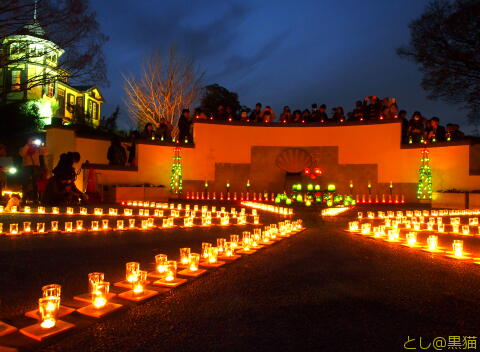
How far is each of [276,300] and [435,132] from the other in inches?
540

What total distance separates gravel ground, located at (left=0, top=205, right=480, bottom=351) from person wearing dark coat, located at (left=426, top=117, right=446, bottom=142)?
1040cm

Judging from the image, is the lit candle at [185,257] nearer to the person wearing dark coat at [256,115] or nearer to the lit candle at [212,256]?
the lit candle at [212,256]

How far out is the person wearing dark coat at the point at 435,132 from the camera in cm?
1457

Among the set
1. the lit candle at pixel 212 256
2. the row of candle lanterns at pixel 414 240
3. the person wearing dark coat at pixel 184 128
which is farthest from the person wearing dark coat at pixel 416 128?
the lit candle at pixel 212 256

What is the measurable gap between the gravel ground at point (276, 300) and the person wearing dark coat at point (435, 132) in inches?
409

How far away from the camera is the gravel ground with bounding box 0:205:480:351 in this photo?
249 cm

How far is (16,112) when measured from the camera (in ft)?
70.9

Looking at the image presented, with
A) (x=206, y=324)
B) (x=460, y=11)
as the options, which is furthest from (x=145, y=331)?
(x=460, y=11)

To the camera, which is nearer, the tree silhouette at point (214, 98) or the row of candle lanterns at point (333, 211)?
the row of candle lanterns at point (333, 211)

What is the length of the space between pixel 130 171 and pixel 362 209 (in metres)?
8.21

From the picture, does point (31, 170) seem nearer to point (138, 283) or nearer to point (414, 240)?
point (138, 283)

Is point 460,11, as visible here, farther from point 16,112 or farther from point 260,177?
point 16,112

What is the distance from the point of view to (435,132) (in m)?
14.8

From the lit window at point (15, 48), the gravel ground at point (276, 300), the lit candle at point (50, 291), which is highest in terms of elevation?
the lit window at point (15, 48)
